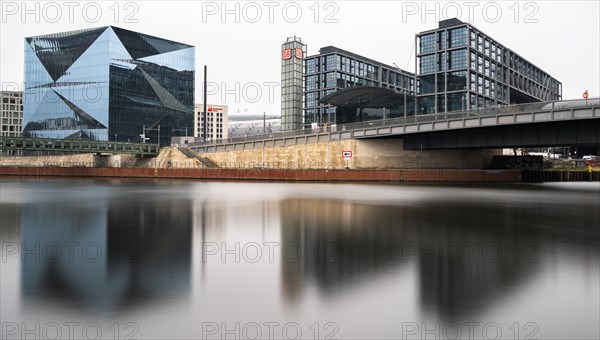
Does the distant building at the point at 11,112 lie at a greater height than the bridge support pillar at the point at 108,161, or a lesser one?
greater

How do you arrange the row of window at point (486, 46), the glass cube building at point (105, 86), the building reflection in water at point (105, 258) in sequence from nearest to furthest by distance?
the building reflection in water at point (105, 258)
the row of window at point (486, 46)
the glass cube building at point (105, 86)

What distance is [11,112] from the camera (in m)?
172

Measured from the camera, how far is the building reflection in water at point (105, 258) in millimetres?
6869

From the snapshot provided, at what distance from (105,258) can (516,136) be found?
45481 millimetres

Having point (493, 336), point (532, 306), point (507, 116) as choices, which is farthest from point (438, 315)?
point (507, 116)

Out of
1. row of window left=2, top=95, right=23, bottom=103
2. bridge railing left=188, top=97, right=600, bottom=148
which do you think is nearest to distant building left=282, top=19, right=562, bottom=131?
bridge railing left=188, top=97, right=600, bottom=148

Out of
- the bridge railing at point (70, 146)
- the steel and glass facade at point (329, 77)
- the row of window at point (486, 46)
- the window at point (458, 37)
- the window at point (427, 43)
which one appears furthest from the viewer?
the steel and glass facade at point (329, 77)

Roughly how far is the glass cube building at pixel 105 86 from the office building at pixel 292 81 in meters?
35.1

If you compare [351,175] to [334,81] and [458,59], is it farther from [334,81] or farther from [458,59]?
[334,81]

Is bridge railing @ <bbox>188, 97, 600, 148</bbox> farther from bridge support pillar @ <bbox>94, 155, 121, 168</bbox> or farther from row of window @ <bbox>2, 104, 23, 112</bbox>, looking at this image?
row of window @ <bbox>2, 104, 23, 112</bbox>

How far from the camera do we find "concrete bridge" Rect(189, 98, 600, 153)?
131 ft

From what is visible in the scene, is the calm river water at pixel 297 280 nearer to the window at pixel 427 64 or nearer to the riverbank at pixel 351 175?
the riverbank at pixel 351 175

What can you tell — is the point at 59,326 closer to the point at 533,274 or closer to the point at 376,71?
the point at 533,274

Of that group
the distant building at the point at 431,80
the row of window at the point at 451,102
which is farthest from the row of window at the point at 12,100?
the row of window at the point at 451,102
